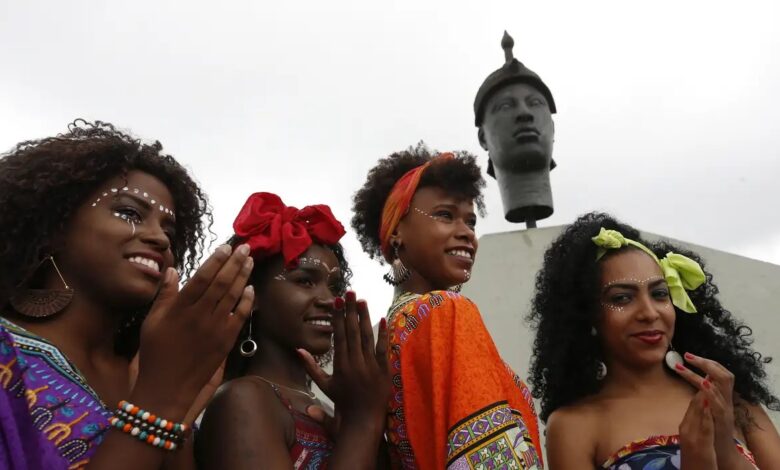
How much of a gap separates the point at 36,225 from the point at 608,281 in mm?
2022

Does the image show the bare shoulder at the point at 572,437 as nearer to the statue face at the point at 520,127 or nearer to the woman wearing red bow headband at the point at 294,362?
the woman wearing red bow headband at the point at 294,362

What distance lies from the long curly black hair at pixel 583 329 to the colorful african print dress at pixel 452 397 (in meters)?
0.58

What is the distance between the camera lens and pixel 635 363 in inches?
106

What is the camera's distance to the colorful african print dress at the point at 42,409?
1.49 metres

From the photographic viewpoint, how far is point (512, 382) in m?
2.23

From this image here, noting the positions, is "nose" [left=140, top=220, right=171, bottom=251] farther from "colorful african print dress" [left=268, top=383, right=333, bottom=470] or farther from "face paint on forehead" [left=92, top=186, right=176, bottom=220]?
"colorful african print dress" [left=268, top=383, right=333, bottom=470]

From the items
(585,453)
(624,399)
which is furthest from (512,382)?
(624,399)

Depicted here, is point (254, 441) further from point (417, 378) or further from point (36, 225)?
point (36, 225)

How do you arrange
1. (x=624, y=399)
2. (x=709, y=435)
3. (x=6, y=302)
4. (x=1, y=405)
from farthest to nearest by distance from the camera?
(x=624, y=399) < (x=709, y=435) < (x=6, y=302) < (x=1, y=405)

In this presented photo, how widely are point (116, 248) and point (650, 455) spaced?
5.88ft

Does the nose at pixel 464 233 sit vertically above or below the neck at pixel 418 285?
above

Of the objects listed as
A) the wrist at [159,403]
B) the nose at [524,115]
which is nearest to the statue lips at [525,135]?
the nose at [524,115]

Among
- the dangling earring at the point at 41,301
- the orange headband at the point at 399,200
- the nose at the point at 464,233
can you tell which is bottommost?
the dangling earring at the point at 41,301

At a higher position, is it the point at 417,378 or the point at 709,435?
the point at 417,378
